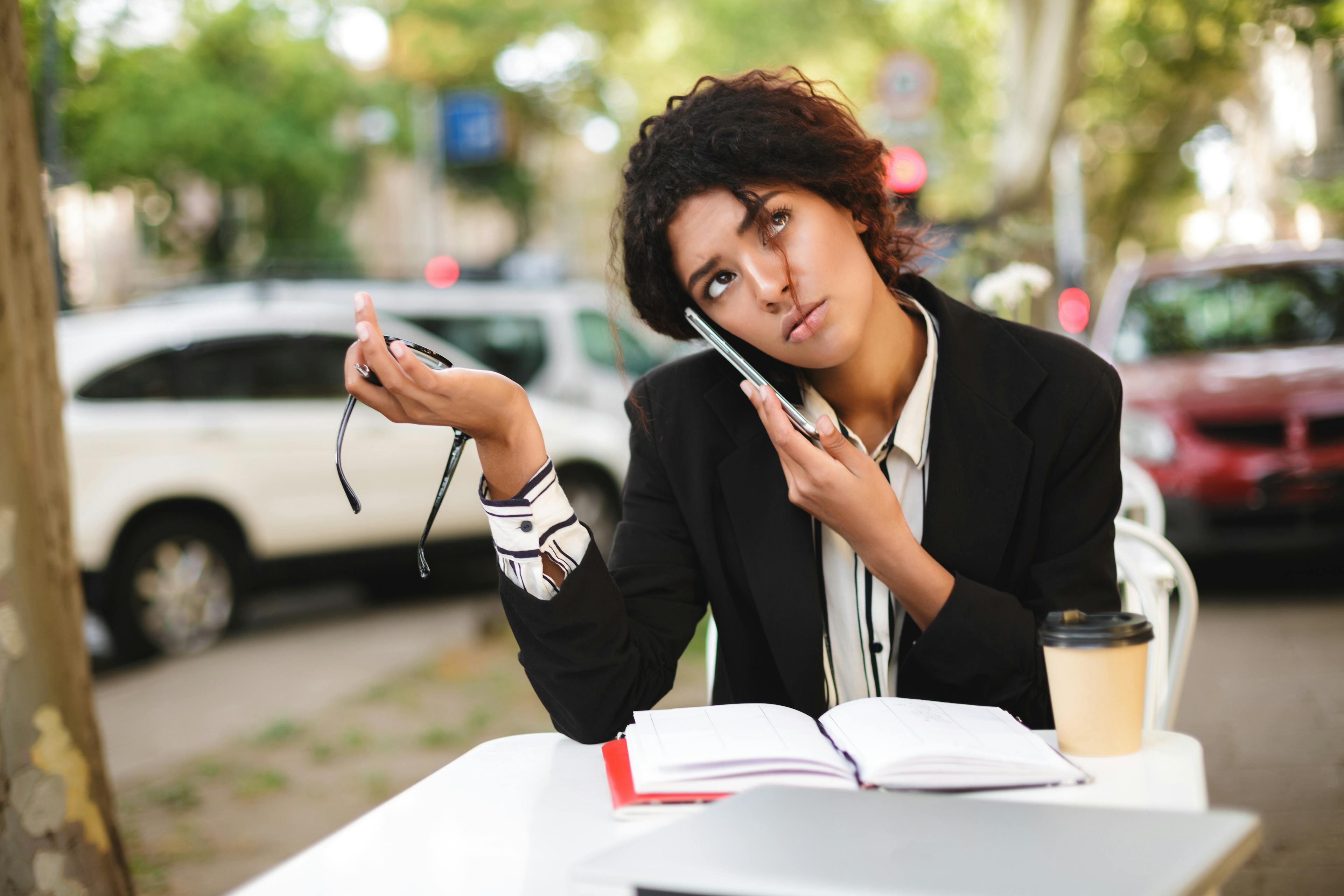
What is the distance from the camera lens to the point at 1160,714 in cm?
230

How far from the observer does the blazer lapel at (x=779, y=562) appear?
2.01 metres

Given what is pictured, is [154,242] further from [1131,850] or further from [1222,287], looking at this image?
[1131,850]

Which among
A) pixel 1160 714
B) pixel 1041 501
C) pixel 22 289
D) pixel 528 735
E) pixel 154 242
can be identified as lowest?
pixel 1160 714

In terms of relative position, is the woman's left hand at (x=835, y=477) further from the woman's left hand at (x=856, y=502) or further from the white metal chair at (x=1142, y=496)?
the white metal chair at (x=1142, y=496)

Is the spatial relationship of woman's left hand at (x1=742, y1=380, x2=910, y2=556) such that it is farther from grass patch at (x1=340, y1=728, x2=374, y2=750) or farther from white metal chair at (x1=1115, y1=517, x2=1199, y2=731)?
grass patch at (x1=340, y1=728, x2=374, y2=750)

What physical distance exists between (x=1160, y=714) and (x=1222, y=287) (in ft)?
18.3

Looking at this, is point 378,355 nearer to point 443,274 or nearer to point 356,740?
point 356,740

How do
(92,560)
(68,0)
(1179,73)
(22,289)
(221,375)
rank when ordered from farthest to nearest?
(68,0) → (1179,73) → (221,375) → (92,560) → (22,289)

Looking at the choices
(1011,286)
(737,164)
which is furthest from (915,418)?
(1011,286)

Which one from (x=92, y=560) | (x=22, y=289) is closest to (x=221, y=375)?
(x=92, y=560)

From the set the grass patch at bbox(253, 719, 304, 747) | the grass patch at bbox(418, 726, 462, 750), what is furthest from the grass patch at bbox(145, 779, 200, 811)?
the grass patch at bbox(418, 726, 462, 750)

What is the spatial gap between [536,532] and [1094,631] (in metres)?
0.70

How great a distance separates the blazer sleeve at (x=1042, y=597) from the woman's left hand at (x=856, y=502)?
55mm

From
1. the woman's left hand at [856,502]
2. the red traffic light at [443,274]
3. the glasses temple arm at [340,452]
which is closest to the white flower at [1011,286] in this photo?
the woman's left hand at [856,502]
